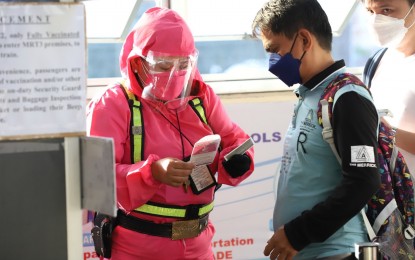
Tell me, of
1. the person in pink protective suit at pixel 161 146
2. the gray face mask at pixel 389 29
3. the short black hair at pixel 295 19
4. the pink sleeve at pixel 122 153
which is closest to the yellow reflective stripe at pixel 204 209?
the person in pink protective suit at pixel 161 146

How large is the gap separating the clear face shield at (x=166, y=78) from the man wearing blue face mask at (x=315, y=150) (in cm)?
37

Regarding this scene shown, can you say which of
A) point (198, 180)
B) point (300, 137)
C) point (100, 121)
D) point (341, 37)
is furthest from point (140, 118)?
point (341, 37)

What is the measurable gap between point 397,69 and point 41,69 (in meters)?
2.22

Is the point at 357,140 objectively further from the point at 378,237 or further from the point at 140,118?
the point at 140,118

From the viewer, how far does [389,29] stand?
3.49 meters

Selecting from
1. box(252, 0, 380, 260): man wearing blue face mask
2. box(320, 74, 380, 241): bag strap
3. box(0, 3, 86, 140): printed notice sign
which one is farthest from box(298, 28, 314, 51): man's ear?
box(0, 3, 86, 140): printed notice sign

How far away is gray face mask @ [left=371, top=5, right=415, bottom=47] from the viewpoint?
11.3 feet

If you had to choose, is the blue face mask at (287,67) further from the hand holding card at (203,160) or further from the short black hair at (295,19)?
the hand holding card at (203,160)

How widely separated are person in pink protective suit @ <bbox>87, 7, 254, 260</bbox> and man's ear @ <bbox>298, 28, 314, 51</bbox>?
1.65 feet

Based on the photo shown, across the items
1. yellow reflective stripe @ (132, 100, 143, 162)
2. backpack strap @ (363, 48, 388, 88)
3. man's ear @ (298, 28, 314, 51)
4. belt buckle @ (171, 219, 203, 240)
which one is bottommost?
belt buckle @ (171, 219, 203, 240)

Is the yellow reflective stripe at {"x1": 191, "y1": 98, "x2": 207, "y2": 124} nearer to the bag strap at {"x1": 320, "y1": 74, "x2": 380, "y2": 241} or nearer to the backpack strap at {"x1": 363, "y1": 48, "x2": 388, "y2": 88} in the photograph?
the bag strap at {"x1": 320, "y1": 74, "x2": 380, "y2": 241}

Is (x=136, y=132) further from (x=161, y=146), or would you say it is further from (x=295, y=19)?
(x=295, y=19)

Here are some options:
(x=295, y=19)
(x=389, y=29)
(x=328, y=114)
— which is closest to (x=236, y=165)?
(x=328, y=114)

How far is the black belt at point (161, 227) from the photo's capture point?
9.16 feet
